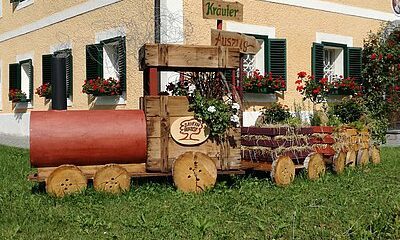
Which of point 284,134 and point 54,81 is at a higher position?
point 54,81

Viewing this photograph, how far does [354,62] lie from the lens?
1270cm

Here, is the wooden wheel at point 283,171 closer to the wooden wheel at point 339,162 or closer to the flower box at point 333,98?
the wooden wheel at point 339,162

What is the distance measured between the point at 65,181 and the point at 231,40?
272 centimetres

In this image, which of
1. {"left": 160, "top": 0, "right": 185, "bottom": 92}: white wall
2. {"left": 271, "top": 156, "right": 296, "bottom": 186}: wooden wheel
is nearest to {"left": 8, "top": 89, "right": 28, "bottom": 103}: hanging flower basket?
{"left": 160, "top": 0, "right": 185, "bottom": 92}: white wall

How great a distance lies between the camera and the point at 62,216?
192 inches

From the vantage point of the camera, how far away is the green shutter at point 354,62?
12600 millimetres

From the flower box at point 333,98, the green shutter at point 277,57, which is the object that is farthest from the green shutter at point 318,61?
the green shutter at point 277,57

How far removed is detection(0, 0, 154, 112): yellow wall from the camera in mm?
10320

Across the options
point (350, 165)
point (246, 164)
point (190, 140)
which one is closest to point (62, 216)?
point (190, 140)

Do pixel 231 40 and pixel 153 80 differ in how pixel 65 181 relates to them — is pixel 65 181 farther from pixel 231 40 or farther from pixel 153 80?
pixel 231 40

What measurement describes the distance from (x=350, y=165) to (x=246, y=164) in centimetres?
173

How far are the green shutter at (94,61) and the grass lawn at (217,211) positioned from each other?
15.7 ft

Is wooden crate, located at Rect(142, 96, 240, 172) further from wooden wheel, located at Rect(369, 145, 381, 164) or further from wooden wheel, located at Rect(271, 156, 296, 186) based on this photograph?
wooden wheel, located at Rect(369, 145, 381, 164)

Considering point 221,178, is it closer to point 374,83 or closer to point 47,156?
point 47,156
